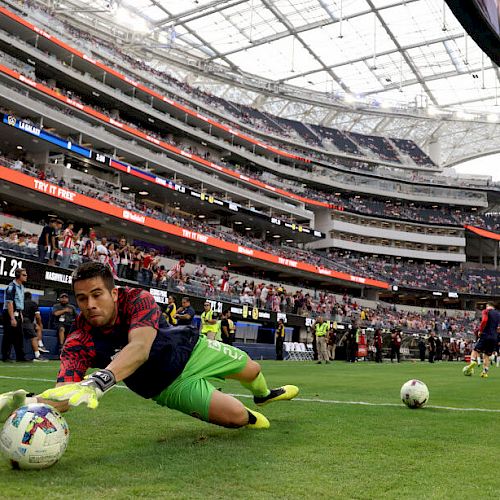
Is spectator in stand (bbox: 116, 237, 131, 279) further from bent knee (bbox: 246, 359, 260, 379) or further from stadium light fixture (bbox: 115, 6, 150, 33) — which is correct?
stadium light fixture (bbox: 115, 6, 150, 33)

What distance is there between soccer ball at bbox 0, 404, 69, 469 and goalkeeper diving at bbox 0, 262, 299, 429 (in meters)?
0.16

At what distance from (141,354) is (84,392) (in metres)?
0.58

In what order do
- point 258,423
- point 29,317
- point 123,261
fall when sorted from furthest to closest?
point 123,261 < point 29,317 < point 258,423

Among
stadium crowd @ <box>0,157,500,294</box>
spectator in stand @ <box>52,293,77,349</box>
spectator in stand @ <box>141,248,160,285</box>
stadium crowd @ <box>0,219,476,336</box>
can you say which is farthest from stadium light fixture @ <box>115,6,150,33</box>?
spectator in stand @ <box>52,293,77,349</box>

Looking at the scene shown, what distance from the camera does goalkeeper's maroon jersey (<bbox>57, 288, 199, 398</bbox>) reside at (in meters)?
3.72

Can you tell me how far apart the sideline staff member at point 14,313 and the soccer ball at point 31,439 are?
9734mm

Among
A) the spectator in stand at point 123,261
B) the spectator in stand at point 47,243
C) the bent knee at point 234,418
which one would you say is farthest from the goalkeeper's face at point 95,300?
the spectator in stand at point 123,261

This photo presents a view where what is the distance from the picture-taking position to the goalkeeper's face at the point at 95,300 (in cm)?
344

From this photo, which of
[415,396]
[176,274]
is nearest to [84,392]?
[415,396]

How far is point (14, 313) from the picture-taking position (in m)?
12.6

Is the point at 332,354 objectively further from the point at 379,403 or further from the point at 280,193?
the point at 280,193

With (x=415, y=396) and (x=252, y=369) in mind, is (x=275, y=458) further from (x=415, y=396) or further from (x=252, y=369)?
(x=415, y=396)

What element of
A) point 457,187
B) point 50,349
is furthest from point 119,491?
point 457,187

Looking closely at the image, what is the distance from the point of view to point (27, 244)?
66.8ft
